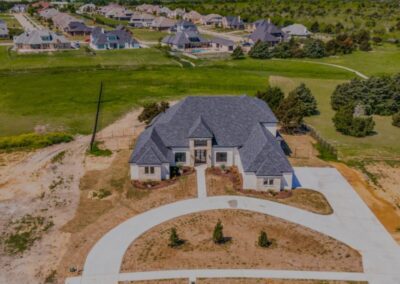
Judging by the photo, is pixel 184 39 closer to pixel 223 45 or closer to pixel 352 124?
pixel 223 45

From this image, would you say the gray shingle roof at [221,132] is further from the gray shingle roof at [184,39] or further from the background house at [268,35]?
the background house at [268,35]

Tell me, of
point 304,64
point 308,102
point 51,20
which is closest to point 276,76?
point 304,64

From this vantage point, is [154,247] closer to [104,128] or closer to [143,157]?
[143,157]

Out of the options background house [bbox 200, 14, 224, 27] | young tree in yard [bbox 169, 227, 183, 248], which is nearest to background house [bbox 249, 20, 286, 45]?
background house [bbox 200, 14, 224, 27]

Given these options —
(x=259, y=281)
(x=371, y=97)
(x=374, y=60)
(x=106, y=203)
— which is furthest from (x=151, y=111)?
(x=374, y=60)

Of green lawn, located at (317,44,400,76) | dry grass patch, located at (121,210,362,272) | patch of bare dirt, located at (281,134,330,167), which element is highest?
green lawn, located at (317,44,400,76)

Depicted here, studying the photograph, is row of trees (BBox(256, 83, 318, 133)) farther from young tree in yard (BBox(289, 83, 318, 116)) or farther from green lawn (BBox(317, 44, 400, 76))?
green lawn (BBox(317, 44, 400, 76))
